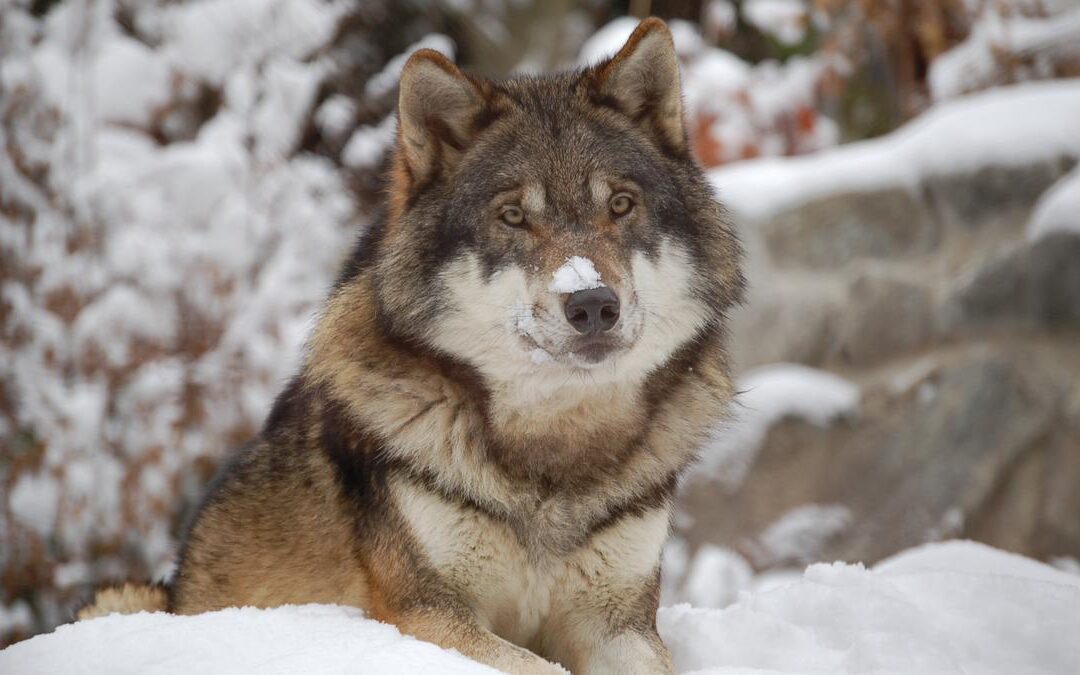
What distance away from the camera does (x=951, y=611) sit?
287 centimetres

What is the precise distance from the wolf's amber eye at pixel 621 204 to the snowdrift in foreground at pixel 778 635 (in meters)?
1.23

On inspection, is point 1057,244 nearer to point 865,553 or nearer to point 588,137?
point 865,553

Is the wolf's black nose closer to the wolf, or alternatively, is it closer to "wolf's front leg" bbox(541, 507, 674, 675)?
the wolf

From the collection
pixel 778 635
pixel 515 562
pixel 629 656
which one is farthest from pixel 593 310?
pixel 778 635

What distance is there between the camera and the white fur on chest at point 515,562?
2.66m

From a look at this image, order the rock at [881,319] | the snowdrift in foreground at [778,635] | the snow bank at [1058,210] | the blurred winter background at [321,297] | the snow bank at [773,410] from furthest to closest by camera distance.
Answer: the rock at [881,319], the snow bank at [773,410], the snow bank at [1058,210], the blurred winter background at [321,297], the snowdrift in foreground at [778,635]

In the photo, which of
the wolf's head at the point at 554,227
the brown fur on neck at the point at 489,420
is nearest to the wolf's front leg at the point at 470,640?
A: the brown fur on neck at the point at 489,420

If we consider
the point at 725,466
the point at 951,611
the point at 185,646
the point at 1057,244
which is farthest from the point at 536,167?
the point at 1057,244

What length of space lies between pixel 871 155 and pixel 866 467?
2099 mm

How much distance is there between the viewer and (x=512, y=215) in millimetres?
2762

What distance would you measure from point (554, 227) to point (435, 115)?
0.54m

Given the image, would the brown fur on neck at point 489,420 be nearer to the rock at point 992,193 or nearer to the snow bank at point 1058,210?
the snow bank at point 1058,210

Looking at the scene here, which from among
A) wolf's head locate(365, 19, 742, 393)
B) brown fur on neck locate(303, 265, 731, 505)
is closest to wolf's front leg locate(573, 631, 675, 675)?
brown fur on neck locate(303, 265, 731, 505)

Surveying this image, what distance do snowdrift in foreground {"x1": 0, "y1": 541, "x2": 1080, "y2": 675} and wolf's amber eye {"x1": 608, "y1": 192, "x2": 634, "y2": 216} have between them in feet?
4.04
